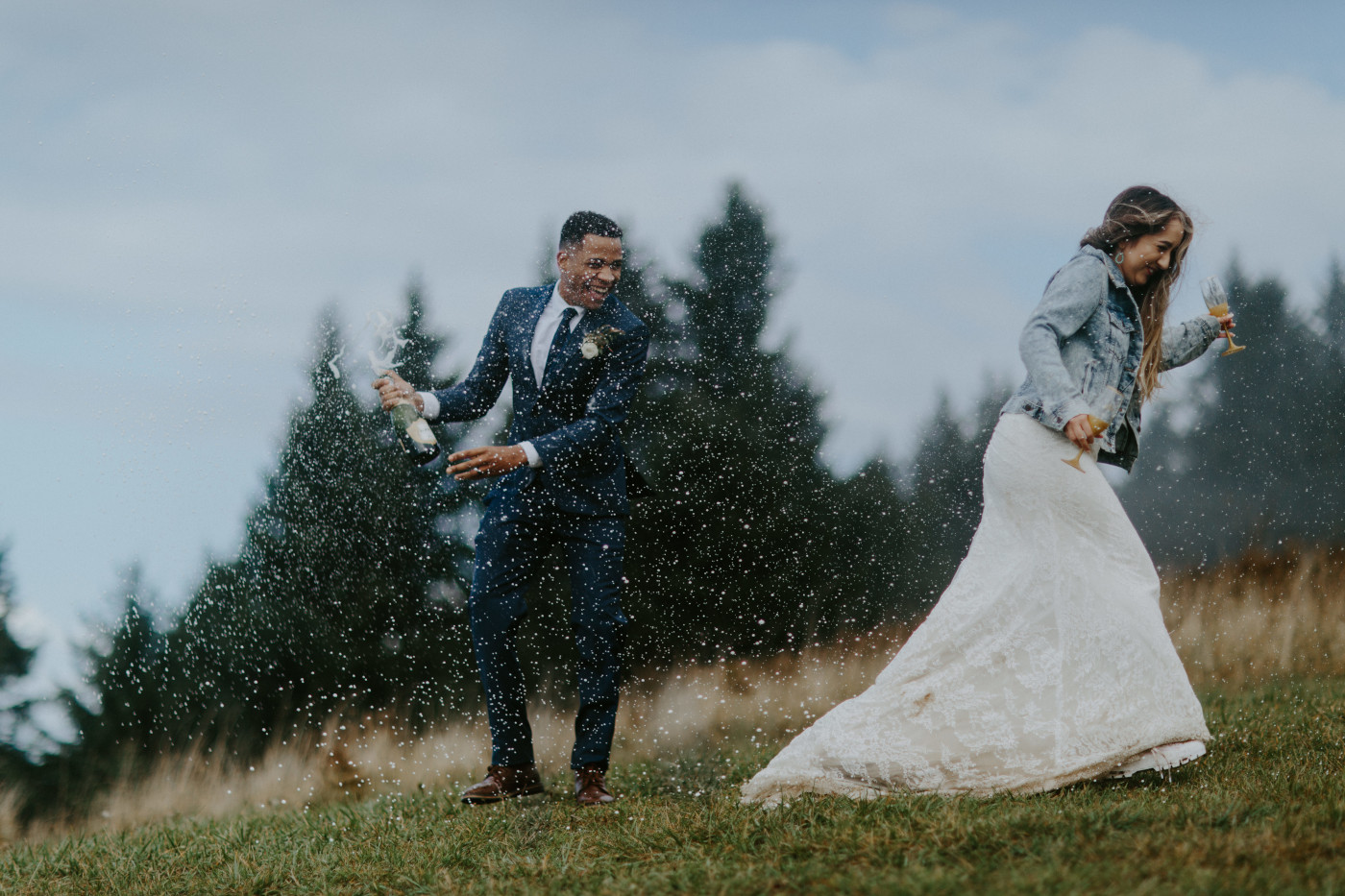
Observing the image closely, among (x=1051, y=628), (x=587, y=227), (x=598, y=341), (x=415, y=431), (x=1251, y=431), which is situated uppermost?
(x=1251, y=431)

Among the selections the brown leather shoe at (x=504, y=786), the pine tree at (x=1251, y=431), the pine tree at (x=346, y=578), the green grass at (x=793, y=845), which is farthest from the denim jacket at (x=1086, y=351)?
the pine tree at (x=1251, y=431)

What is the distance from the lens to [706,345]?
12.9m

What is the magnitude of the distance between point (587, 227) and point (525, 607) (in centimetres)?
171

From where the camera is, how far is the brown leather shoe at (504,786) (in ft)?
15.5

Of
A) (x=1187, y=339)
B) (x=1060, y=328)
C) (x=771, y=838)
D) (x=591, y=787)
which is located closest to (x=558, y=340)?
(x=591, y=787)

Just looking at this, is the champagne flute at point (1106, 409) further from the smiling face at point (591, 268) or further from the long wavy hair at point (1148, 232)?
the smiling face at point (591, 268)

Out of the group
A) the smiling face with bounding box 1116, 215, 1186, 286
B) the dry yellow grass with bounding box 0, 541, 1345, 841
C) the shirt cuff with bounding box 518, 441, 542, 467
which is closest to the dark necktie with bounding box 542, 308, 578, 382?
the shirt cuff with bounding box 518, 441, 542, 467

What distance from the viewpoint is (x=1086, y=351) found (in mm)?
4188

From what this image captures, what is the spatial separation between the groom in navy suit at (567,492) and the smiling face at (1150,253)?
80.1 inches

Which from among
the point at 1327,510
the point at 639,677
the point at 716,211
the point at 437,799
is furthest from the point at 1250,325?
the point at 437,799

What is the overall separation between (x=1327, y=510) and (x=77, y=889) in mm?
15828

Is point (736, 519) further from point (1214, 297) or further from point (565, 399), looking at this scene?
point (1214, 297)

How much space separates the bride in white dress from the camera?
391cm

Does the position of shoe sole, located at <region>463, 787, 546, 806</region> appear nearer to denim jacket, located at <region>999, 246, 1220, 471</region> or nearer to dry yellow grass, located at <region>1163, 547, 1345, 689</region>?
denim jacket, located at <region>999, 246, 1220, 471</region>
